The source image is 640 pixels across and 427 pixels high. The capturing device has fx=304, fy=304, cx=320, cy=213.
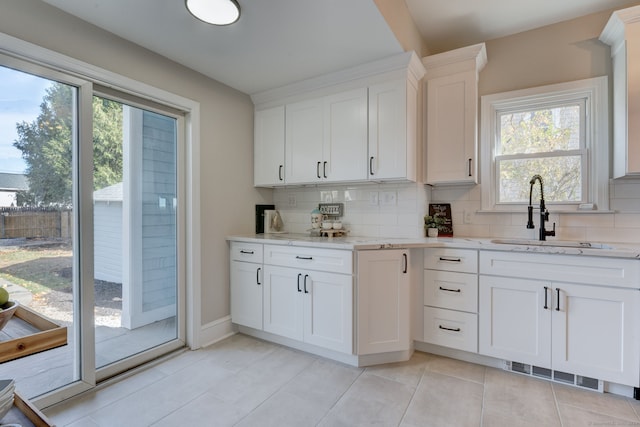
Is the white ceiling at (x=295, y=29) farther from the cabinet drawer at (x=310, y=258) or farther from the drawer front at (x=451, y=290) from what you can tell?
the drawer front at (x=451, y=290)

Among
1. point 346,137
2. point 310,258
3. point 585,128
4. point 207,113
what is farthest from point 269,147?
point 585,128

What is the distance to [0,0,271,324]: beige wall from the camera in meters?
1.79

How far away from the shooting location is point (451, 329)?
2.43 metres

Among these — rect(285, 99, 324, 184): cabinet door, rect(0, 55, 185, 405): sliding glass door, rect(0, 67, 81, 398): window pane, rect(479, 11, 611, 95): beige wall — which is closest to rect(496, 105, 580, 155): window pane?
rect(479, 11, 611, 95): beige wall

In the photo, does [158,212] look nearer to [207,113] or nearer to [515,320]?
[207,113]

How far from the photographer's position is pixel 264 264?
274 centimetres

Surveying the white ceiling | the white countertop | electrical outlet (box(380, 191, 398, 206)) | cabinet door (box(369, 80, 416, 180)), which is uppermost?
the white ceiling

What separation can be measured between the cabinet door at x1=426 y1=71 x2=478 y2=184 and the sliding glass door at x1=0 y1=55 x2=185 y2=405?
7.35 feet

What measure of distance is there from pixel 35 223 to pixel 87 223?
249 millimetres

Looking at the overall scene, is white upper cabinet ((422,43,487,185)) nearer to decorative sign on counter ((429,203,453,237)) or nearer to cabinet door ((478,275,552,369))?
decorative sign on counter ((429,203,453,237))

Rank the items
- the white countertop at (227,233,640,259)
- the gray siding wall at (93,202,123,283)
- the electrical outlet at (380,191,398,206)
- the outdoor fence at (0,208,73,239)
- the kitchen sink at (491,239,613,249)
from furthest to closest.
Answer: the electrical outlet at (380,191,398,206), the kitchen sink at (491,239,613,249), the gray siding wall at (93,202,123,283), the white countertop at (227,233,640,259), the outdoor fence at (0,208,73,239)

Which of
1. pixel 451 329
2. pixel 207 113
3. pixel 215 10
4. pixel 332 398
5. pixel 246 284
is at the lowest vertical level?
pixel 332 398

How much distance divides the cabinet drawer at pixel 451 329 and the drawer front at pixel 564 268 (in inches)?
16.2

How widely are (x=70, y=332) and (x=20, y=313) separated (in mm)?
1217
